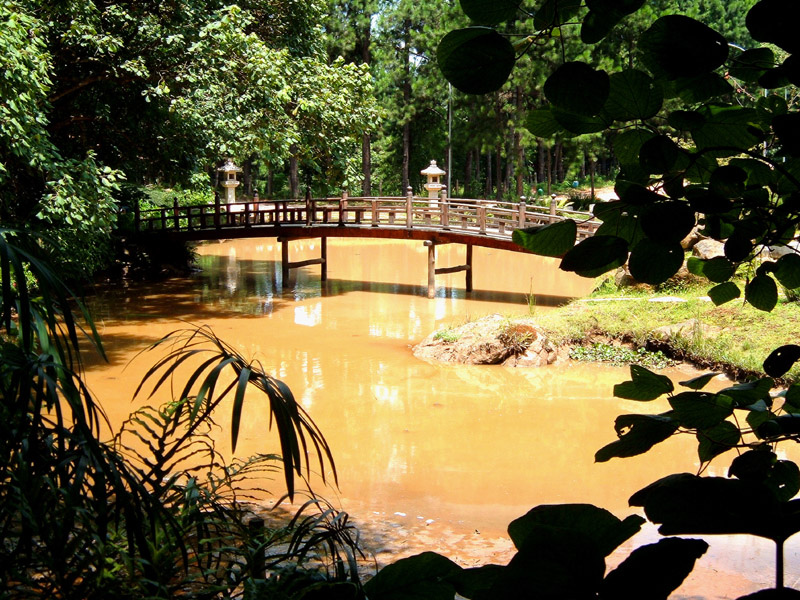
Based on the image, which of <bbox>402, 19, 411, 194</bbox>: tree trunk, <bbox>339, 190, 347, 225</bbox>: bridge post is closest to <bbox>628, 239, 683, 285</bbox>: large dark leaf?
<bbox>339, 190, 347, 225</bbox>: bridge post

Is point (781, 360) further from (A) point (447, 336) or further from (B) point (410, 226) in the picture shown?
(B) point (410, 226)

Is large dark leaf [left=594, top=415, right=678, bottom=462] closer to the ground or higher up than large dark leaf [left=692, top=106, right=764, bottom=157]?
closer to the ground

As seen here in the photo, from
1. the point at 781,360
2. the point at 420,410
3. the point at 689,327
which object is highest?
the point at 781,360

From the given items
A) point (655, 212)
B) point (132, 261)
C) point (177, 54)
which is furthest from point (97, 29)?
point (655, 212)

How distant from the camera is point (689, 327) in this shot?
11297mm

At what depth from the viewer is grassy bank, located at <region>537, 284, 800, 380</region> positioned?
10430mm

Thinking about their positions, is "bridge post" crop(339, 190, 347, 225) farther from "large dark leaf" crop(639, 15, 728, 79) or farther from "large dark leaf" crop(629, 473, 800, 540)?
"large dark leaf" crop(629, 473, 800, 540)

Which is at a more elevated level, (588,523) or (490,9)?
(490,9)

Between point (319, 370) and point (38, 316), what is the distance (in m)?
9.69

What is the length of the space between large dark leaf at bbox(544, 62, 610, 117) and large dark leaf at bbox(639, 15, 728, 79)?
0.05m

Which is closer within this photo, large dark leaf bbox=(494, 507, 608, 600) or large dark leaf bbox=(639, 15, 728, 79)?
large dark leaf bbox=(494, 507, 608, 600)

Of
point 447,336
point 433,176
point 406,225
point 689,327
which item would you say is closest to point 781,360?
point 689,327

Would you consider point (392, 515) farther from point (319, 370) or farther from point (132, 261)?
point (132, 261)

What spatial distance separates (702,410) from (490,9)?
1.56 ft
